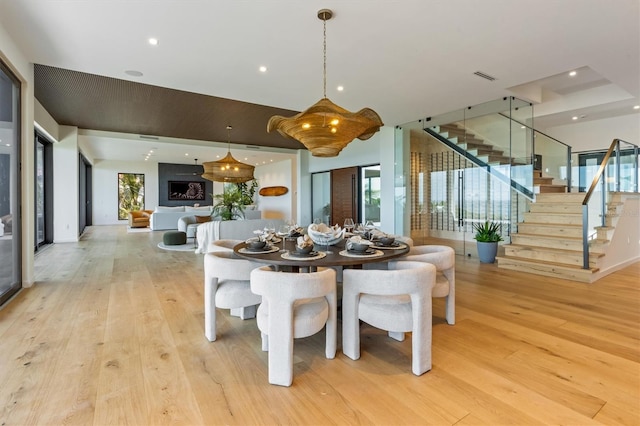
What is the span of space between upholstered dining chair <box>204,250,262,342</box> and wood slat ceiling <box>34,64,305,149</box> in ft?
14.3

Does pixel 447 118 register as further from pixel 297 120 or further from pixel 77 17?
pixel 77 17

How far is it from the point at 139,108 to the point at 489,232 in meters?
7.43

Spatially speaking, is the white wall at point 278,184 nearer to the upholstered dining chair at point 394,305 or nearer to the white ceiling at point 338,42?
the white ceiling at point 338,42

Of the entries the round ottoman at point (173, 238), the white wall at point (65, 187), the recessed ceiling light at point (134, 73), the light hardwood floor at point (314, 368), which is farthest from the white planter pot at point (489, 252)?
the white wall at point (65, 187)

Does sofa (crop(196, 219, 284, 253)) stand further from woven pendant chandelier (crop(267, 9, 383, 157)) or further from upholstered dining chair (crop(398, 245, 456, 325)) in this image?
upholstered dining chair (crop(398, 245, 456, 325))

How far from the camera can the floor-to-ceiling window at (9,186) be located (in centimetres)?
368

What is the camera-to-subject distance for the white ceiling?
9.92 feet

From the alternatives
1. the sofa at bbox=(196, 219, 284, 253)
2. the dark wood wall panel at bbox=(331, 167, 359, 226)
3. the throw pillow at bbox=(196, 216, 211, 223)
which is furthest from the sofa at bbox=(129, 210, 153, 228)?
the dark wood wall panel at bbox=(331, 167, 359, 226)

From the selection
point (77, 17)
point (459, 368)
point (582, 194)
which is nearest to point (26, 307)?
point (77, 17)

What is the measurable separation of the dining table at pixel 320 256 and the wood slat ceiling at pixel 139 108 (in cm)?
439

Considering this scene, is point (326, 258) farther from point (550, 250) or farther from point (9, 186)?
point (550, 250)

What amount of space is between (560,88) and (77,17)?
25.7 feet

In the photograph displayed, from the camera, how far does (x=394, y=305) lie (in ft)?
7.50

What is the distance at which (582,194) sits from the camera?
5605 mm
